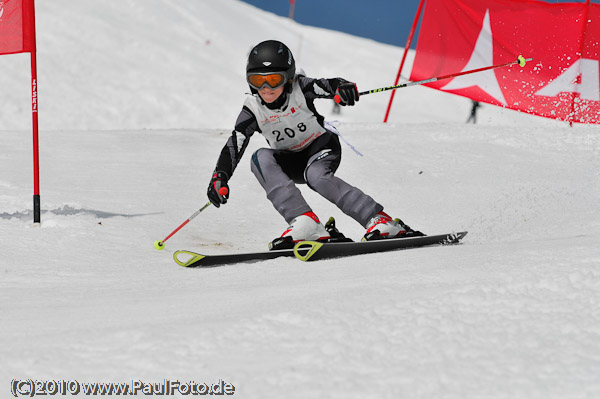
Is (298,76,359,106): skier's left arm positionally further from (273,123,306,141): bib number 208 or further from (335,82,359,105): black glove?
(273,123,306,141): bib number 208

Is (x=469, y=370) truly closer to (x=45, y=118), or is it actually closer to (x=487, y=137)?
(x=487, y=137)

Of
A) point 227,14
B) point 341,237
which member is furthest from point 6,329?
point 227,14

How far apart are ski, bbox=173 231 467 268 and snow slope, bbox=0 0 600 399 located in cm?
17

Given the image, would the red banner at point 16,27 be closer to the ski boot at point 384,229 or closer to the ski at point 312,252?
the ski at point 312,252

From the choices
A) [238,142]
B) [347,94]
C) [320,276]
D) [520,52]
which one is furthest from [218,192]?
[520,52]

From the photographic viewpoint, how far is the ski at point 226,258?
3.41m

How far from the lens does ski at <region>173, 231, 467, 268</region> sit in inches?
133

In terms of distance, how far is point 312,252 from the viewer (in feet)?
11.0

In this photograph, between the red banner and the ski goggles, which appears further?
the red banner

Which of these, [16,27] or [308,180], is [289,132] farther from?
[16,27]

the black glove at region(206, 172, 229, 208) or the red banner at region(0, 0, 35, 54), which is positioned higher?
the red banner at region(0, 0, 35, 54)

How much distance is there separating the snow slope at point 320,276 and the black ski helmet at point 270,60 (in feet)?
4.01

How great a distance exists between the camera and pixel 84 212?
4.81 meters

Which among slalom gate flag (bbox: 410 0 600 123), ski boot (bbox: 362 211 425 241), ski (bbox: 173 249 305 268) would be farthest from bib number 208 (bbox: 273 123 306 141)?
slalom gate flag (bbox: 410 0 600 123)
